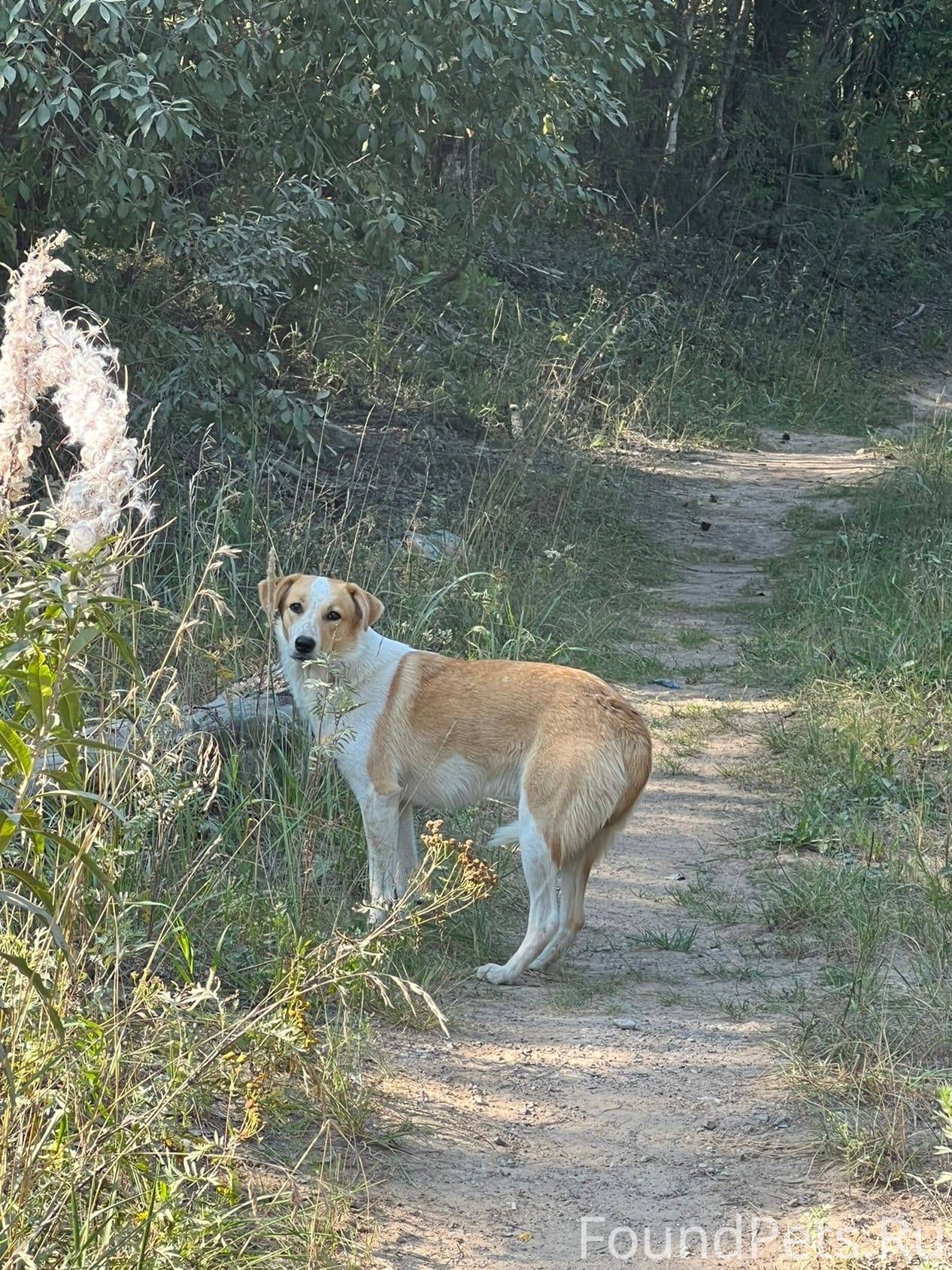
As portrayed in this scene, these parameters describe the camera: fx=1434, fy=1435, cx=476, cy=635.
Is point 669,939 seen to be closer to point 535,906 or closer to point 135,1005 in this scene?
point 535,906

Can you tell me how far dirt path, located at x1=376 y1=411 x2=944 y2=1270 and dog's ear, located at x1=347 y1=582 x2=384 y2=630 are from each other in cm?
131

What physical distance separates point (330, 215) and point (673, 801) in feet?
11.3

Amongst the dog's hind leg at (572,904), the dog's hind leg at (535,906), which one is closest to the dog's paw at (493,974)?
the dog's hind leg at (535,906)

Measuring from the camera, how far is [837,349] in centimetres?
1578

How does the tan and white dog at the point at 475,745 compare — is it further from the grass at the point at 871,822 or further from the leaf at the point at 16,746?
the leaf at the point at 16,746

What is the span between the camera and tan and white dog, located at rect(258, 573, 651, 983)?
4.51 m

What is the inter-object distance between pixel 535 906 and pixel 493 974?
249 millimetres

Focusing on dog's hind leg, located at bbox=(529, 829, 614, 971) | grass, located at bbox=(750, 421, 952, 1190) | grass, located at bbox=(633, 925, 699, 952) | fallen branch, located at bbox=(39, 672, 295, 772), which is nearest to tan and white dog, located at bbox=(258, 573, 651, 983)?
dog's hind leg, located at bbox=(529, 829, 614, 971)

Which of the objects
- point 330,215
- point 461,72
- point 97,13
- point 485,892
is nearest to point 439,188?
point 461,72

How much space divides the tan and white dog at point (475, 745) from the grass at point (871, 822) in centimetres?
77

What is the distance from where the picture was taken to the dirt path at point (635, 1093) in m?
3.16

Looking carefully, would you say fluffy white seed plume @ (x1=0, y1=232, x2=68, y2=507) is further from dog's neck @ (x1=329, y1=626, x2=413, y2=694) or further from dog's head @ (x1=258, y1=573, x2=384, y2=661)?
dog's neck @ (x1=329, y1=626, x2=413, y2=694)

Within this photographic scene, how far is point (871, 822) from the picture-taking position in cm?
555

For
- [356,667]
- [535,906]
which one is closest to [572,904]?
[535,906]
